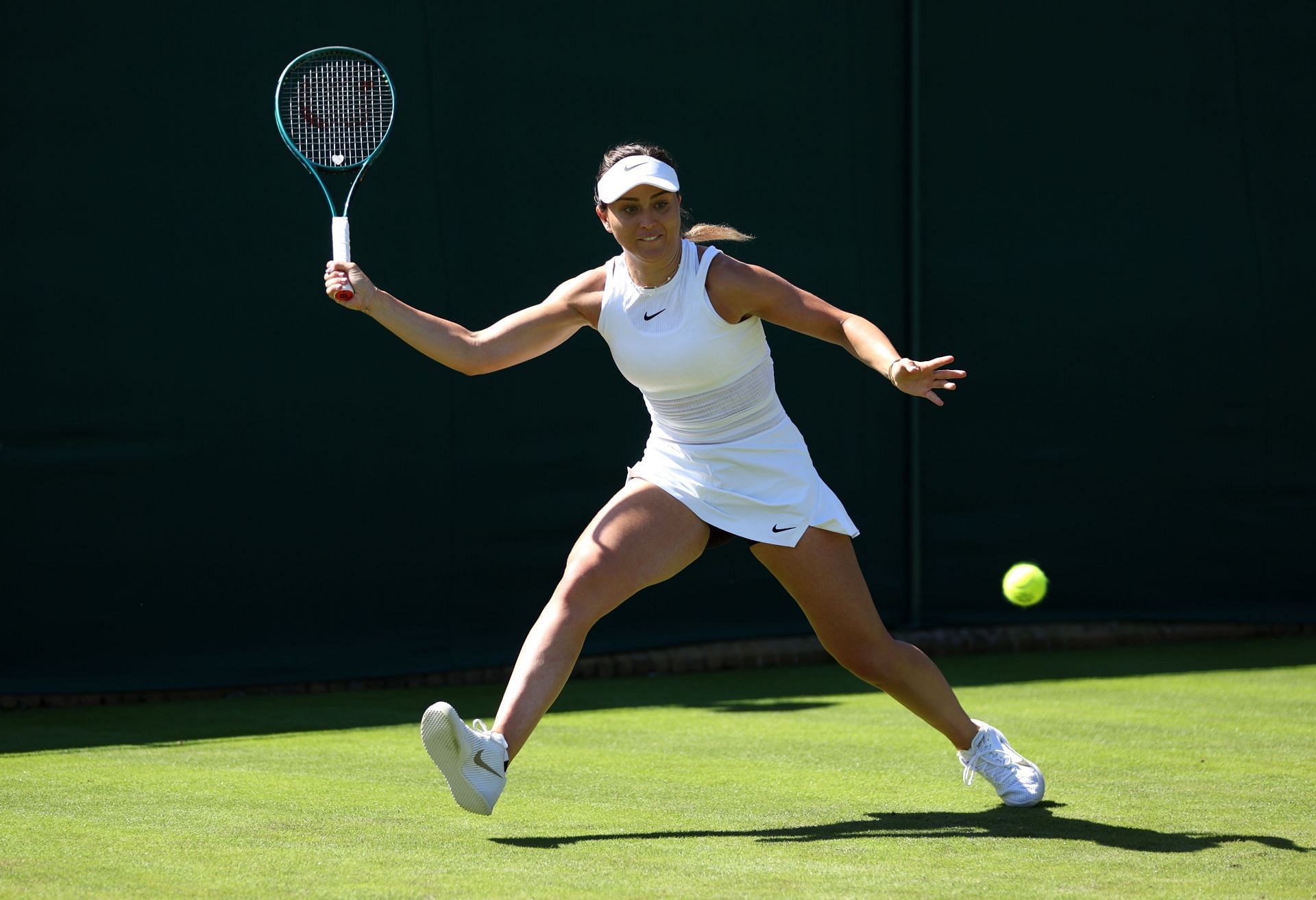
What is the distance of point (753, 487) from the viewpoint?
3.83 meters

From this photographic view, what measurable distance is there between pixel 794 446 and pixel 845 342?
1.07 ft

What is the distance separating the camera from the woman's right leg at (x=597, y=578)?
3576 mm

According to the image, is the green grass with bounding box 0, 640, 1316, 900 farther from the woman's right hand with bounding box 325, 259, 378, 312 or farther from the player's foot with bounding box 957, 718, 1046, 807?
the woman's right hand with bounding box 325, 259, 378, 312

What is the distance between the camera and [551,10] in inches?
262

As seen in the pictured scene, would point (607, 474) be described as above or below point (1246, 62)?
below

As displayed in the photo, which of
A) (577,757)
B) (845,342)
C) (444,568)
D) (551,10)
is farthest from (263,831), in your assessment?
(551,10)

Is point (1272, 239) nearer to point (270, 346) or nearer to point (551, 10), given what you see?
point (551, 10)

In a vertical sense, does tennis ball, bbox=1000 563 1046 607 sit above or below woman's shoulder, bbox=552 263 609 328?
below

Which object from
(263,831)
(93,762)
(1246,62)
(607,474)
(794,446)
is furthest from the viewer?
(1246,62)

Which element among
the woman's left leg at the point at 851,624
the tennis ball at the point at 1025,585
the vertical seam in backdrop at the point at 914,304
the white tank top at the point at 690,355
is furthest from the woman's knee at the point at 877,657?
the vertical seam in backdrop at the point at 914,304

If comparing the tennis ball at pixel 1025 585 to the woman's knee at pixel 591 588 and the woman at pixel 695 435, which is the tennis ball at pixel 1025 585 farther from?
the woman's knee at pixel 591 588

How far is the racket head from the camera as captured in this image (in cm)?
445

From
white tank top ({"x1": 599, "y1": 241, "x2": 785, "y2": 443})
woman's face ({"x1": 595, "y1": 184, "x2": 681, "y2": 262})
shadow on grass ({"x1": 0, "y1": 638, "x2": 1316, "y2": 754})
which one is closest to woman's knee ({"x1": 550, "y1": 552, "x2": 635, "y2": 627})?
white tank top ({"x1": 599, "y1": 241, "x2": 785, "y2": 443})

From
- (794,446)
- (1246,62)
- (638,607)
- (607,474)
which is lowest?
(638,607)
